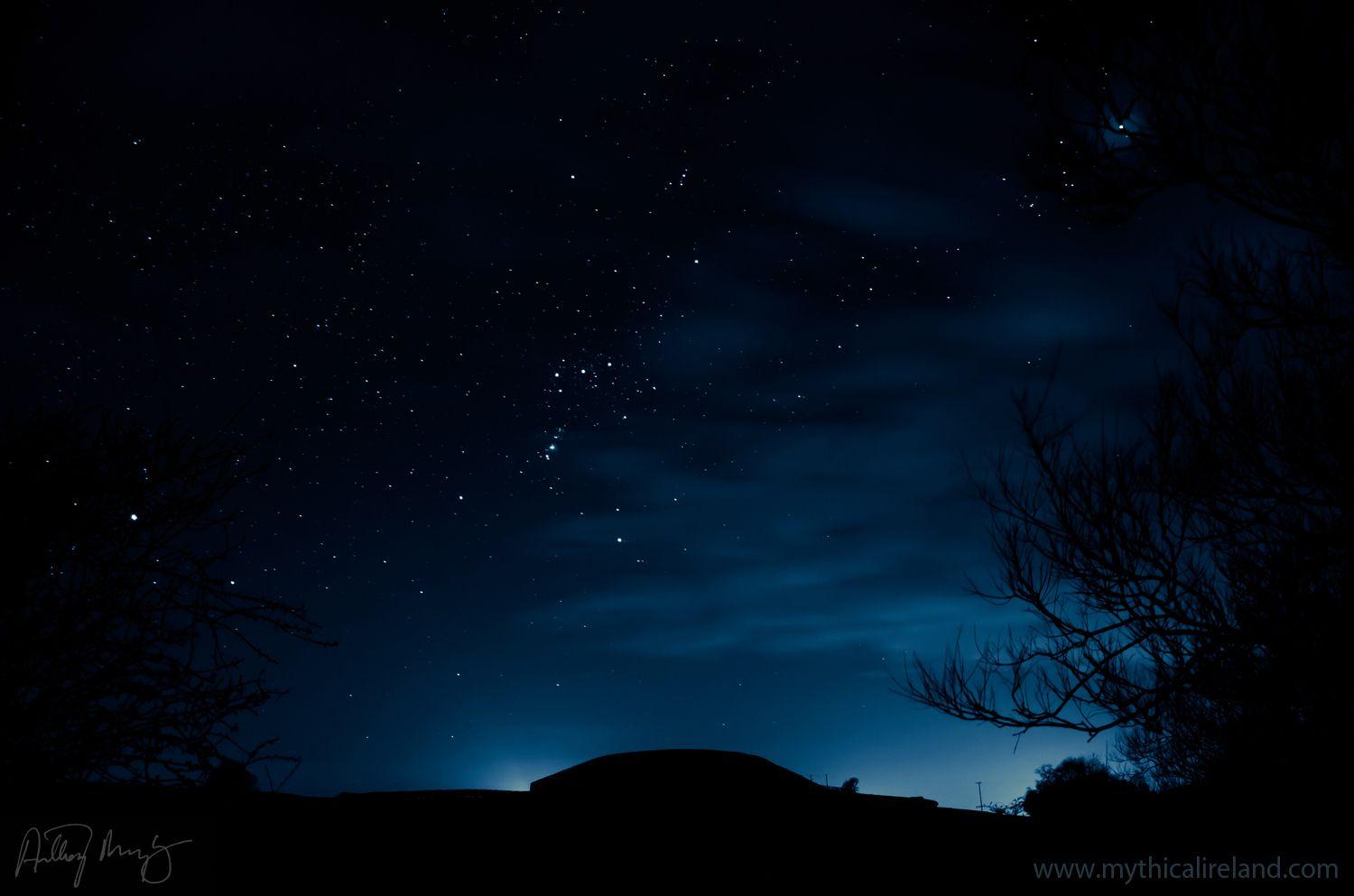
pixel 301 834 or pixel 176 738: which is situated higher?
pixel 176 738

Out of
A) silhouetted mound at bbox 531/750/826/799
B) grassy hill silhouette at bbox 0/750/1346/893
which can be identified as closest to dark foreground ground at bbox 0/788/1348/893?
grassy hill silhouette at bbox 0/750/1346/893

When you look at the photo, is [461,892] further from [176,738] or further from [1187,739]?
[1187,739]

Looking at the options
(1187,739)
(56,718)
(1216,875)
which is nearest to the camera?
(1216,875)

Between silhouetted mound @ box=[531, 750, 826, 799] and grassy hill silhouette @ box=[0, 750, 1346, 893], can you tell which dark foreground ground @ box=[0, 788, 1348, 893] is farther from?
silhouetted mound @ box=[531, 750, 826, 799]

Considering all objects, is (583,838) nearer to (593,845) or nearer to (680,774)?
(593,845)

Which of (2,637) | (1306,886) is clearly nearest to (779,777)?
(1306,886)

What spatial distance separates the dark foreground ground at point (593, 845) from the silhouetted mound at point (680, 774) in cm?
56

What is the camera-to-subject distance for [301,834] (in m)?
2.38

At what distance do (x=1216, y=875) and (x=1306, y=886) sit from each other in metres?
0.23

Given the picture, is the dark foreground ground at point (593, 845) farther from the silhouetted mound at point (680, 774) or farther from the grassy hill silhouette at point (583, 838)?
the silhouetted mound at point (680, 774)
